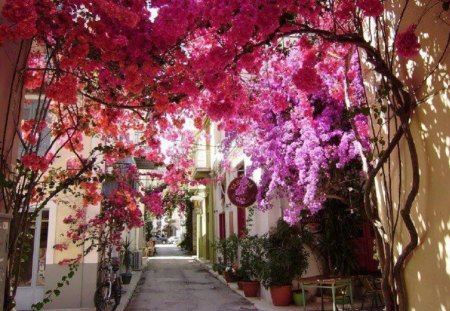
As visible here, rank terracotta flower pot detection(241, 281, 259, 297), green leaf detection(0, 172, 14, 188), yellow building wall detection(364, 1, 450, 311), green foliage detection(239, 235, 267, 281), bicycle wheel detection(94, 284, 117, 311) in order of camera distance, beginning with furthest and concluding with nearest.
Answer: terracotta flower pot detection(241, 281, 259, 297) < green foliage detection(239, 235, 267, 281) < bicycle wheel detection(94, 284, 117, 311) < green leaf detection(0, 172, 14, 188) < yellow building wall detection(364, 1, 450, 311)

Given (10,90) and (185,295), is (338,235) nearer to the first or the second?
(185,295)

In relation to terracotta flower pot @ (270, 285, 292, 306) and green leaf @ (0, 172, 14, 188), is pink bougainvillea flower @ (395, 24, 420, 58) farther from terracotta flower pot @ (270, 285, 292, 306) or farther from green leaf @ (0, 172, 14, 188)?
terracotta flower pot @ (270, 285, 292, 306)

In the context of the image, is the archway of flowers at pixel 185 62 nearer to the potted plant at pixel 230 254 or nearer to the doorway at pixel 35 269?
the doorway at pixel 35 269

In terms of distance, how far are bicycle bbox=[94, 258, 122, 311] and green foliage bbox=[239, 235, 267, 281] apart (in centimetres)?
330

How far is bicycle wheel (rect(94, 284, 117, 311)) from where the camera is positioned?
9.34 metres

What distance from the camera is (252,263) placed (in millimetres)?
11055

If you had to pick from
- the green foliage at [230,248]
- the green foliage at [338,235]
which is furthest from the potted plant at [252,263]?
the green foliage at [230,248]

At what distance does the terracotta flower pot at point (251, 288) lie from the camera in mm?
12148

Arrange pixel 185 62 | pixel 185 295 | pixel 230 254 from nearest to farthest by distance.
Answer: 1. pixel 185 62
2. pixel 185 295
3. pixel 230 254

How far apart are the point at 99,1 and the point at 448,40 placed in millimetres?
2938

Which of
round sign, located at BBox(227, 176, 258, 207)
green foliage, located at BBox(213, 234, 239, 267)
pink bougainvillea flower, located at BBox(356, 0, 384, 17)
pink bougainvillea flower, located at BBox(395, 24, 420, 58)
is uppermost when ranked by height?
pink bougainvillea flower, located at BBox(356, 0, 384, 17)

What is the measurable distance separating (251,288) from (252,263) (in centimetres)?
145

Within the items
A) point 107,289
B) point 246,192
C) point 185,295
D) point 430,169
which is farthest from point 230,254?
point 430,169

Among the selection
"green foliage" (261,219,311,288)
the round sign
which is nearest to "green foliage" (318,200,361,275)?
"green foliage" (261,219,311,288)
